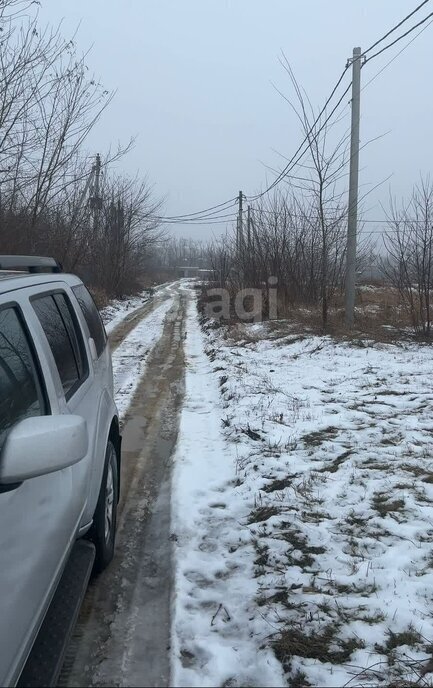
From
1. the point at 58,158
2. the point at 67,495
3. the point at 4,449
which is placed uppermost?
the point at 58,158

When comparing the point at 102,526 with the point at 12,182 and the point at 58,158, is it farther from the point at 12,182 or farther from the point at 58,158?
the point at 58,158

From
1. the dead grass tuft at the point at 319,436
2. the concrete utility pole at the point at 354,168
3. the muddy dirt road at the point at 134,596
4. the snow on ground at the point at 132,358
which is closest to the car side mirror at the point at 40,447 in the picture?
the muddy dirt road at the point at 134,596

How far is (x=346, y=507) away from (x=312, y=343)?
804 cm

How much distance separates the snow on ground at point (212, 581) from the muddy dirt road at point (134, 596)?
0.09m

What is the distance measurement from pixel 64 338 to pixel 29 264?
0.56m

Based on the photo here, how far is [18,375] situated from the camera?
2.02 meters

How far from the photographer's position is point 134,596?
3037 mm

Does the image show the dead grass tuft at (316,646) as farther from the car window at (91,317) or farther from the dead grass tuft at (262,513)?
the car window at (91,317)

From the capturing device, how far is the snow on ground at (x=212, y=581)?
7.95ft

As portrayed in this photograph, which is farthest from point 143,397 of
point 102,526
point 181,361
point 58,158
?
point 58,158

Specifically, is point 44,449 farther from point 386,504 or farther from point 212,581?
point 386,504

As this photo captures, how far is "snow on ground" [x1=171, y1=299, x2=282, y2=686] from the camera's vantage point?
242 centimetres

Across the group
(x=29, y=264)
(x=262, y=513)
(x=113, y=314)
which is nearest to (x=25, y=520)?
(x=29, y=264)

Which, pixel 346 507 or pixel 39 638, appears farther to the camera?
pixel 346 507
